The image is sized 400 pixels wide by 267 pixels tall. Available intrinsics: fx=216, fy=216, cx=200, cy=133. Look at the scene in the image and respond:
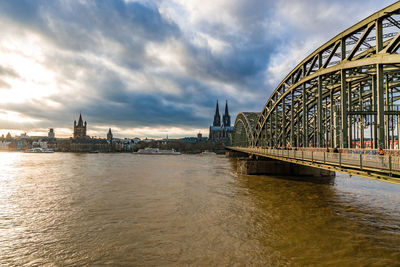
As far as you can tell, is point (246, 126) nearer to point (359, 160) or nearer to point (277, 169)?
point (277, 169)

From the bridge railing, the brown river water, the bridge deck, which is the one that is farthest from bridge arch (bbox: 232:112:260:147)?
the bridge deck

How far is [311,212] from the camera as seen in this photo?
16.7 m

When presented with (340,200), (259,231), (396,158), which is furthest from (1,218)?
(340,200)

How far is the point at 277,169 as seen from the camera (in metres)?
35.6

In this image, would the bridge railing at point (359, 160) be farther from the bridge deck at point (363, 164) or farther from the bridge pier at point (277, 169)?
the bridge pier at point (277, 169)

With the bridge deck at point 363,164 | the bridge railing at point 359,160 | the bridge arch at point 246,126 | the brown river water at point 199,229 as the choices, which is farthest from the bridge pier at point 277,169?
the bridge arch at point 246,126

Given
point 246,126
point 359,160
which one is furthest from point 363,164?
point 246,126

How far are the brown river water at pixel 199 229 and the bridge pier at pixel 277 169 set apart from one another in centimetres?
1139

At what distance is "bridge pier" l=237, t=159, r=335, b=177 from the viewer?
113 ft

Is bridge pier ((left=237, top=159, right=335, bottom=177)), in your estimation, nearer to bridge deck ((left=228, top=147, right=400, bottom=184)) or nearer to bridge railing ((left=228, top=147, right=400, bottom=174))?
bridge railing ((left=228, top=147, right=400, bottom=174))

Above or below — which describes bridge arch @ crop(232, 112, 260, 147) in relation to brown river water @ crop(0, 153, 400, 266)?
above

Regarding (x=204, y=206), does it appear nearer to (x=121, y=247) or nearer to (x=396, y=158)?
(x=121, y=247)

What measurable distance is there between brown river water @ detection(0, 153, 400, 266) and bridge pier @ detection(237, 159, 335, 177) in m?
11.4

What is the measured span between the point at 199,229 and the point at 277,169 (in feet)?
85.0
